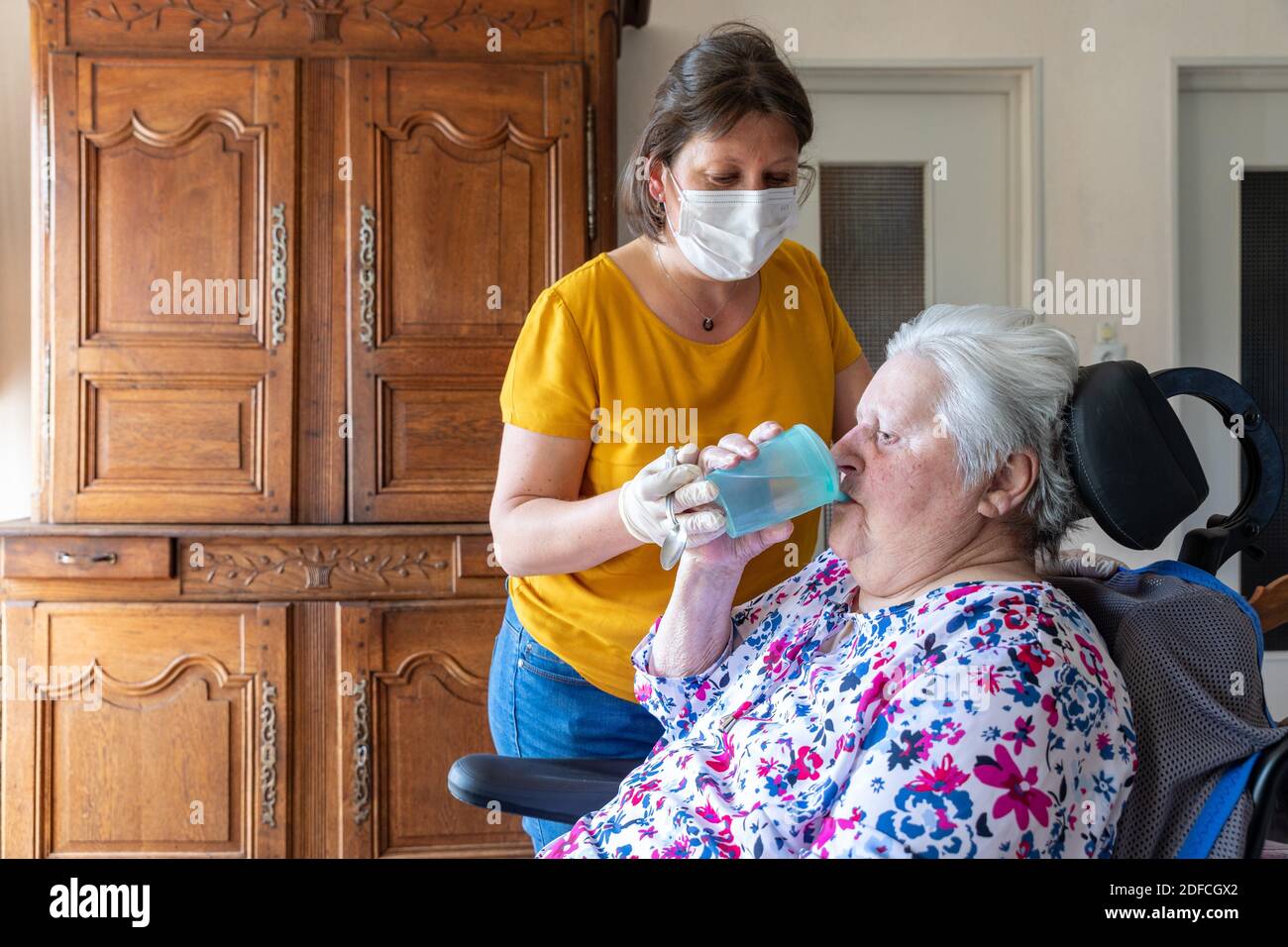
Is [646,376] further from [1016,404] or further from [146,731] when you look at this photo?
[146,731]

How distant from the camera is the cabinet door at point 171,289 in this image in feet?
8.04

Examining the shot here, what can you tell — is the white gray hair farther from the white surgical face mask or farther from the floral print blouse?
the white surgical face mask

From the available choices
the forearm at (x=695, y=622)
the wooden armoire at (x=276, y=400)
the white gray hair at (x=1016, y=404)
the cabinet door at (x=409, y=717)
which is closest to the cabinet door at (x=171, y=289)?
the wooden armoire at (x=276, y=400)

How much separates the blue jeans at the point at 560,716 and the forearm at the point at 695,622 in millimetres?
174

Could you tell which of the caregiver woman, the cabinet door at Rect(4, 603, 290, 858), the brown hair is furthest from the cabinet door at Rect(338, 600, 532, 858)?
the brown hair

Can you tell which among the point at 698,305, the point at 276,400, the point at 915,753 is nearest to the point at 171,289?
the point at 276,400

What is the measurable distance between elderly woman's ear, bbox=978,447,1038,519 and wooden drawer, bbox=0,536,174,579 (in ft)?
6.49

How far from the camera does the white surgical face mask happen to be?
1.30 m

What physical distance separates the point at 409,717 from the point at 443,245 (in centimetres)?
113

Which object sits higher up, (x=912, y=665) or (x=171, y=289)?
(x=171, y=289)

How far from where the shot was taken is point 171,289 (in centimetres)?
248

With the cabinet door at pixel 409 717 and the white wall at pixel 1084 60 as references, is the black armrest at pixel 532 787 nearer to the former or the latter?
the cabinet door at pixel 409 717

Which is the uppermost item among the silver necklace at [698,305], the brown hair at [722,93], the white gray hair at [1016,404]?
the brown hair at [722,93]
